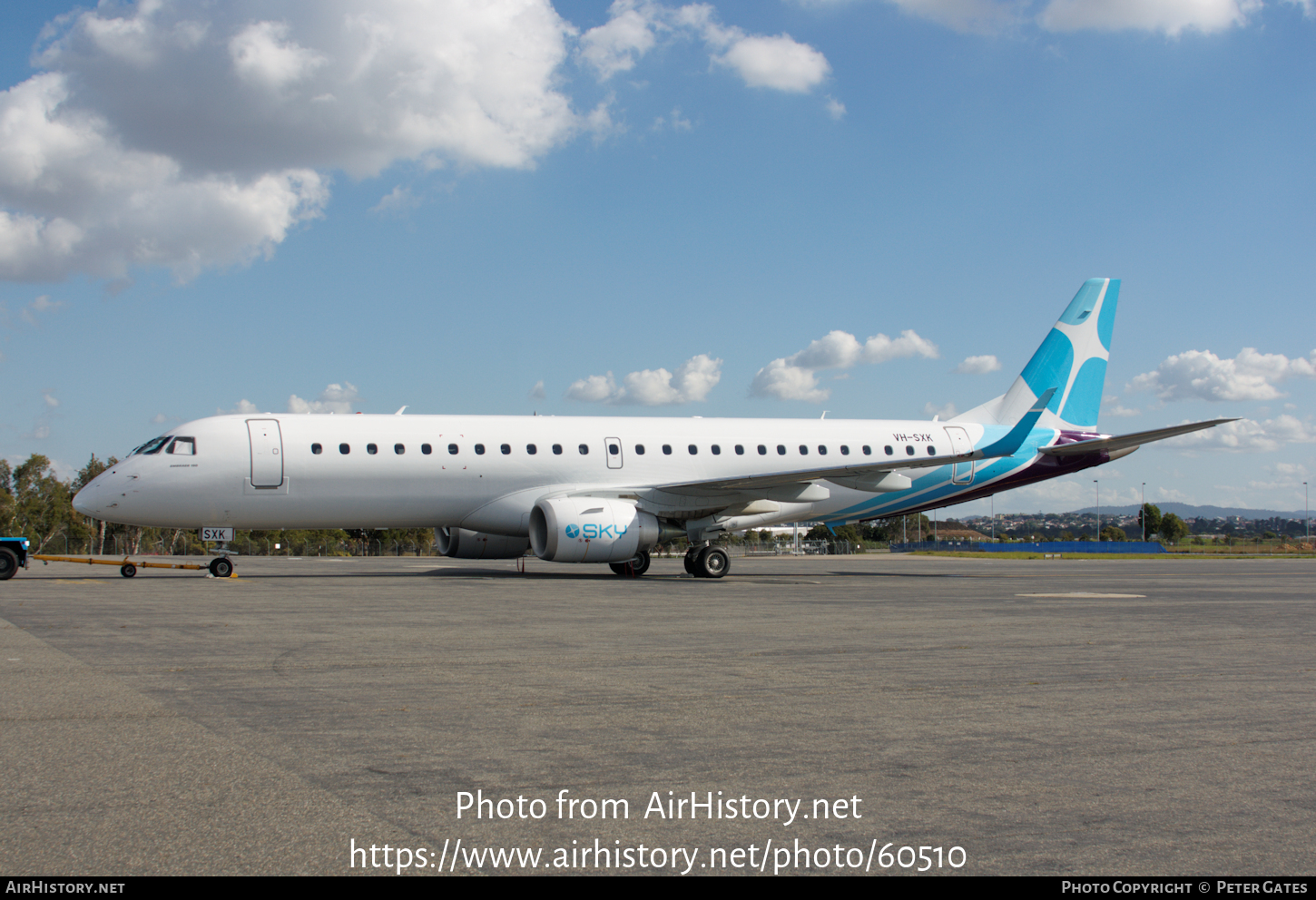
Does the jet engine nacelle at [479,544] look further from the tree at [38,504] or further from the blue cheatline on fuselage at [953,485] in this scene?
the tree at [38,504]

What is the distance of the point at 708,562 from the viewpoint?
23531 mm

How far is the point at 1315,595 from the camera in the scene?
18.2 m

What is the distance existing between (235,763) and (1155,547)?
78.3 metres

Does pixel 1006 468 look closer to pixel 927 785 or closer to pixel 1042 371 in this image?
pixel 1042 371

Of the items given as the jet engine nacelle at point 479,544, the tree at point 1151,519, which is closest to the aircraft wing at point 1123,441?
the jet engine nacelle at point 479,544

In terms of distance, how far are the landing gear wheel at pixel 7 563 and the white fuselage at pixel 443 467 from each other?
80.6 inches

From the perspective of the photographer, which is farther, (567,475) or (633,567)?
(633,567)

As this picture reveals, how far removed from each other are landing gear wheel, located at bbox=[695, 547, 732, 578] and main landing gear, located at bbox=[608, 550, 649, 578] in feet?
5.89

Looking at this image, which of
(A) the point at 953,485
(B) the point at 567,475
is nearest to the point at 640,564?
(B) the point at 567,475

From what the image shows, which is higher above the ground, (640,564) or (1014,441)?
(1014,441)

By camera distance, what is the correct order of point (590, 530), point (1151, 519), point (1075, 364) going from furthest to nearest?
1. point (1151, 519)
2. point (1075, 364)
3. point (590, 530)

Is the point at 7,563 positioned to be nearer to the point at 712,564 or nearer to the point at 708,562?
the point at 708,562

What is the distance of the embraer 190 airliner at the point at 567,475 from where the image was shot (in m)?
21.5

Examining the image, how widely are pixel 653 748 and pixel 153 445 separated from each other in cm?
1949
